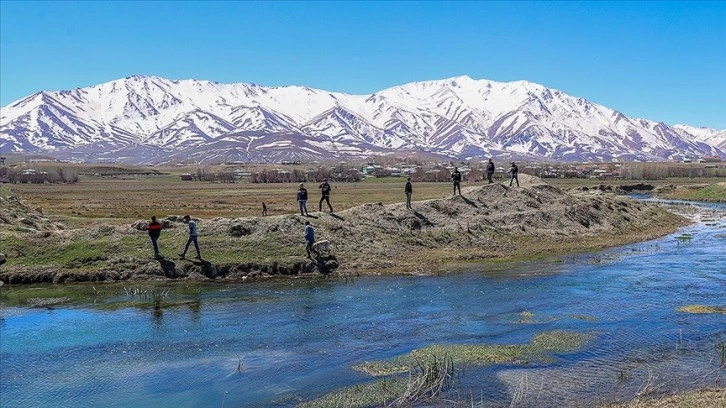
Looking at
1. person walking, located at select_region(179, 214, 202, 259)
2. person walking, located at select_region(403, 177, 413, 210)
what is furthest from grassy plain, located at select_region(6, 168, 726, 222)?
person walking, located at select_region(179, 214, 202, 259)

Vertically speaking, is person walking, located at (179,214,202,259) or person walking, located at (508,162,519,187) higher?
person walking, located at (508,162,519,187)

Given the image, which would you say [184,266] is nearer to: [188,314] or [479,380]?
[188,314]

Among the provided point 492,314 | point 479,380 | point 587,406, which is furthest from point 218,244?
point 587,406

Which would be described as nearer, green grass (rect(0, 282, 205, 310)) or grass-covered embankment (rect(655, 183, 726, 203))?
green grass (rect(0, 282, 205, 310))

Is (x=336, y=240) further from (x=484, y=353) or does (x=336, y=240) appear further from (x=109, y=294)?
(x=484, y=353)

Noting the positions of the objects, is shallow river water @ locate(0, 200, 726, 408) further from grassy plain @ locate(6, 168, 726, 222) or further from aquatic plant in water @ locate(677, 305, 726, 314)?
grassy plain @ locate(6, 168, 726, 222)

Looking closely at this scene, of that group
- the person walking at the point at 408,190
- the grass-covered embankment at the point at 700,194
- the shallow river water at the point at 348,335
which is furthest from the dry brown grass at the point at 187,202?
the shallow river water at the point at 348,335

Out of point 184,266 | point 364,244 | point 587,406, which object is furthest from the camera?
point 364,244

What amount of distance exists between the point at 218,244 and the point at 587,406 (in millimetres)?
28581

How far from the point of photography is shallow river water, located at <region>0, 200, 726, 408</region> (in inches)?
770

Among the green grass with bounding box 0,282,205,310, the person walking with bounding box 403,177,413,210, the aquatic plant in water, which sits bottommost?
the aquatic plant in water

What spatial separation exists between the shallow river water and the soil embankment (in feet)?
8.53

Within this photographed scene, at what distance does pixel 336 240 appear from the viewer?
44.0 meters

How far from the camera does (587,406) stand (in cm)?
1764
